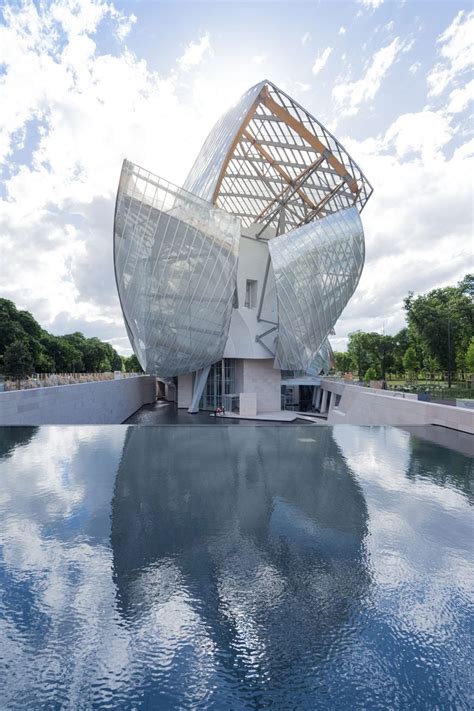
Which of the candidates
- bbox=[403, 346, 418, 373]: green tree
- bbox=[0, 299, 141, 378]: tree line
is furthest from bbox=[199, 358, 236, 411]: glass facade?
bbox=[403, 346, 418, 373]: green tree

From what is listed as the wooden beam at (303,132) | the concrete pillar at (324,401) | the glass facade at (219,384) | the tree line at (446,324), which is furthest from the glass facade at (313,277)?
the tree line at (446,324)

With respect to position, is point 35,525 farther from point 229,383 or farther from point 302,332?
→ point 229,383

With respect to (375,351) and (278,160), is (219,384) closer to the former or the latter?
(278,160)

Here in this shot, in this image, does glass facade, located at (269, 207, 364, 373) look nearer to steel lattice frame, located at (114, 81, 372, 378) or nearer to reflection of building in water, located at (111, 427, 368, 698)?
steel lattice frame, located at (114, 81, 372, 378)

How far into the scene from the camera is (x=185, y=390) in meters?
35.6

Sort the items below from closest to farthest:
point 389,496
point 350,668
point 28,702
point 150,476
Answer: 1. point 28,702
2. point 350,668
3. point 389,496
4. point 150,476

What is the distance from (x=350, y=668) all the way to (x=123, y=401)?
96.4ft

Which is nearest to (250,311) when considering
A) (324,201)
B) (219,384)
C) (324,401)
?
(219,384)

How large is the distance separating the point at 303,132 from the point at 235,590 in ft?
101

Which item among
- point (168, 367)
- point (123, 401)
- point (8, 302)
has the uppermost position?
point (8, 302)

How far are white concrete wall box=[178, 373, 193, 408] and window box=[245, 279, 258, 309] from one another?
9791mm

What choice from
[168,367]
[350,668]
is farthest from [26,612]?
[168,367]

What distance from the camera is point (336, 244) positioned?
30.2 meters

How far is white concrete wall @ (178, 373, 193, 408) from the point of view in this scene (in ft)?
116
